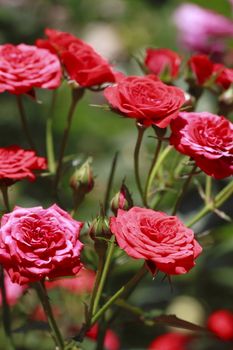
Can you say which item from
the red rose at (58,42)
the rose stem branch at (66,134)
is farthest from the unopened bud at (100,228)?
the red rose at (58,42)

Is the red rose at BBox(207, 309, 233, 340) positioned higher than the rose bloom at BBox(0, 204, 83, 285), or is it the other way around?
the rose bloom at BBox(0, 204, 83, 285)

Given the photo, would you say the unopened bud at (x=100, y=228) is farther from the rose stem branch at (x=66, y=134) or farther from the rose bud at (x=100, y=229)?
the rose stem branch at (x=66, y=134)

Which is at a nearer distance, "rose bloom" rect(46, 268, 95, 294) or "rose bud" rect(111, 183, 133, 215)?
"rose bud" rect(111, 183, 133, 215)

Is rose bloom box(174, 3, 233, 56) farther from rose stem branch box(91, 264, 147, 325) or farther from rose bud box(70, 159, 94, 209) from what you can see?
rose stem branch box(91, 264, 147, 325)

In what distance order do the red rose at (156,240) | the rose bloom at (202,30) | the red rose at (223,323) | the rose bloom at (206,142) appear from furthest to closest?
1. the rose bloom at (202,30)
2. the red rose at (223,323)
3. the rose bloom at (206,142)
4. the red rose at (156,240)

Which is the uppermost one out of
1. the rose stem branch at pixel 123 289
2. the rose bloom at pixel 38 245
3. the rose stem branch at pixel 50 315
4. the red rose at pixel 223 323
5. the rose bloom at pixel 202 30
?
the rose bloom at pixel 38 245

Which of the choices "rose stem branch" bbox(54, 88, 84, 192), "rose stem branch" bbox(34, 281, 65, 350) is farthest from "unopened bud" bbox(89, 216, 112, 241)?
"rose stem branch" bbox(54, 88, 84, 192)

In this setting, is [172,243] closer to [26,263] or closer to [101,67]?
[26,263]

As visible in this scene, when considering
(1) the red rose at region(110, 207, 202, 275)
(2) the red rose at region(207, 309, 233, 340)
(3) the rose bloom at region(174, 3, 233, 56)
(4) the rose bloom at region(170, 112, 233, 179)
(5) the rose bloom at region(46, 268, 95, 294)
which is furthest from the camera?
(3) the rose bloom at region(174, 3, 233, 56)
